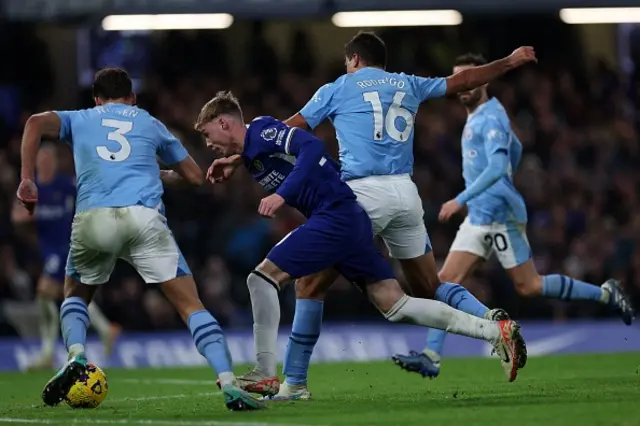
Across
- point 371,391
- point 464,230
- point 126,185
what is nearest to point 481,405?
point 371,391

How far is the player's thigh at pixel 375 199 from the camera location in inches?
350

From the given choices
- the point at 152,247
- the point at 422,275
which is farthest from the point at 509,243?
the point at 152,247

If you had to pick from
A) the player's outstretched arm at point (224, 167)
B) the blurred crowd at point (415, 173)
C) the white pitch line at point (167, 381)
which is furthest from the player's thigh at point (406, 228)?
the blurred crowd at point (415, 173)

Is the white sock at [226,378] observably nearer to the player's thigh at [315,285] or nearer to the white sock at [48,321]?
the player's thigh at [315,285]

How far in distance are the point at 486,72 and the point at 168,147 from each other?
2.17 meters

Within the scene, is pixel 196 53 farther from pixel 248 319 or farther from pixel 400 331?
pixel 400 331

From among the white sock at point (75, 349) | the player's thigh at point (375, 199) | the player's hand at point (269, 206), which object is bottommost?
the white sock at point (75, 349)

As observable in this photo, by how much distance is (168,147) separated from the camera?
8891mm

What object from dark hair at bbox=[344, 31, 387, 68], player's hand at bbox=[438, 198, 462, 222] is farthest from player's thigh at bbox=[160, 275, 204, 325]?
player's hand at bbox=[438, 198, 462, 222]

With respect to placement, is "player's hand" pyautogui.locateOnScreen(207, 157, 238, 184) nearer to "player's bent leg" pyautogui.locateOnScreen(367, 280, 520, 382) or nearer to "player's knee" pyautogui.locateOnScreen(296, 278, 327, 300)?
"player's knee" pyautogui.locateOnScreen(296, 278, 327, 300)

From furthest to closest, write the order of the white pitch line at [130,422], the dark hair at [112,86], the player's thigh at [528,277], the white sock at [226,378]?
the player's thigh at [528,277] < the dark hair at [112,86] < the white sock at [226,378] < the white pitch line at [130,422]

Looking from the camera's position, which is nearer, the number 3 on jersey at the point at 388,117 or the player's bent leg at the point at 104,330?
the number 3 on jersey at the point at 388,117

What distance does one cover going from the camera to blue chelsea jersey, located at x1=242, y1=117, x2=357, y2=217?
817 cm

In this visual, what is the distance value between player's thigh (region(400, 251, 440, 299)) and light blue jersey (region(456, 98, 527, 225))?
4.10 ft
